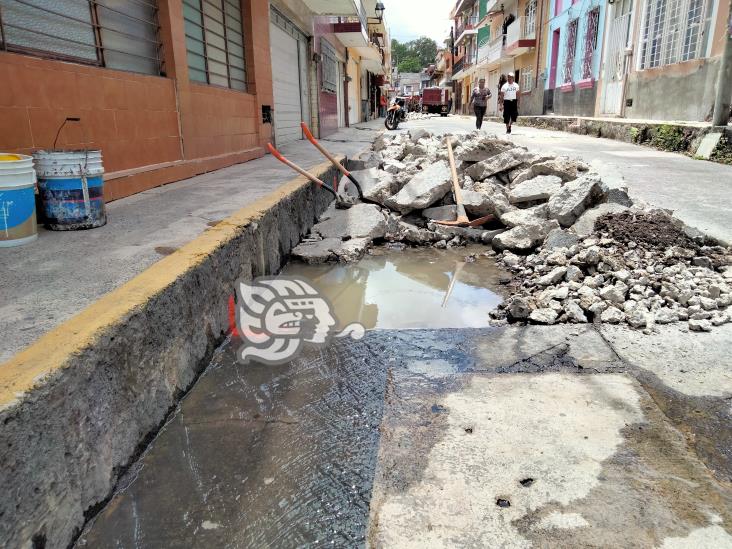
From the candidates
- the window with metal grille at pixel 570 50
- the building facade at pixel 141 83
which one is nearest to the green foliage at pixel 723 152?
the building facade at pixel 141 83

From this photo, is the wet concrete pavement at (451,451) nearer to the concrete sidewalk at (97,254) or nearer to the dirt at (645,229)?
the concrete sidewalk at (97,254)

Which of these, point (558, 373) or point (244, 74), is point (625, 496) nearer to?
point (558, 373)

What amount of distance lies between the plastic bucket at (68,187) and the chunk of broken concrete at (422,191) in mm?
3226

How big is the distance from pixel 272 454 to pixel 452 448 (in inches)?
25.6

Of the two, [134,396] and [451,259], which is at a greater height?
[134,396]

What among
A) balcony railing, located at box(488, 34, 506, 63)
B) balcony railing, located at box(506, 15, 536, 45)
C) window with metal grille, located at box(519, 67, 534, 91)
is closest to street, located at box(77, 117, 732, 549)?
window with metal grille, located at box(519, 67, 534, 91)

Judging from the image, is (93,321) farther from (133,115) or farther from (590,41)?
(590,41)

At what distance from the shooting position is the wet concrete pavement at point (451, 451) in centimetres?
148

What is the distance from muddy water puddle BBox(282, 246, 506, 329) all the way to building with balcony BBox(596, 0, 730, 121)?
7.89 meters

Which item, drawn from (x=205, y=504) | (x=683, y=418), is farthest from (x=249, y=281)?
(x=683, y=418)

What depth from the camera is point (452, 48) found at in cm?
5419

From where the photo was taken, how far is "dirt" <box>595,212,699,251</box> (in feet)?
11.6

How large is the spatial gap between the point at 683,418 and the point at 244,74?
7.30 m

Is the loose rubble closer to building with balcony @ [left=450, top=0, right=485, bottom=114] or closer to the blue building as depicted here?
the blue building
